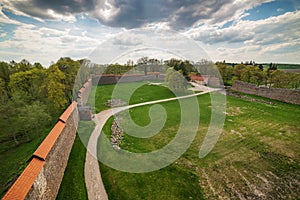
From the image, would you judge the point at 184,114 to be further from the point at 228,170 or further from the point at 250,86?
the point at 250,86

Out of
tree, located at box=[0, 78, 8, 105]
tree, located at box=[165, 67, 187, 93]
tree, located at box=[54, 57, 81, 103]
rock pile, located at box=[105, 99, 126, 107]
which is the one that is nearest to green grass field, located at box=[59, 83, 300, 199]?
rock pile, located at box=[105, 99, 126, 107]

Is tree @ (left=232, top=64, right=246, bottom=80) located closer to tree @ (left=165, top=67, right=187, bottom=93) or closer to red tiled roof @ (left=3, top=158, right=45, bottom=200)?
tree @ (left=165, top=67, right=187, bottom=93)

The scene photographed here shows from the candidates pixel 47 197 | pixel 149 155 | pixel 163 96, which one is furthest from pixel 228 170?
pixel 163 96

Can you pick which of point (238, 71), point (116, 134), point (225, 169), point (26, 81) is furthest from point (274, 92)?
point (26, 81)

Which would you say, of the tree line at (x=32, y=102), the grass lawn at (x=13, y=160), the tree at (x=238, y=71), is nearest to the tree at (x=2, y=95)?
the tree line at (x=32, y=102)

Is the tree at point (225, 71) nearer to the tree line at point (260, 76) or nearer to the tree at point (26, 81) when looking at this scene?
the tree line at point (260, 76)

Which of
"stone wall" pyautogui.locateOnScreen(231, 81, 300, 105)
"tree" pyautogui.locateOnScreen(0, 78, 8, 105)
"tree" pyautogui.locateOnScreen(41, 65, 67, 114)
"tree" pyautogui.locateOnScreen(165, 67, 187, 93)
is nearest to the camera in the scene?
"tree" pyautogui.locateOnScreen(0, 78, 8, 105)
